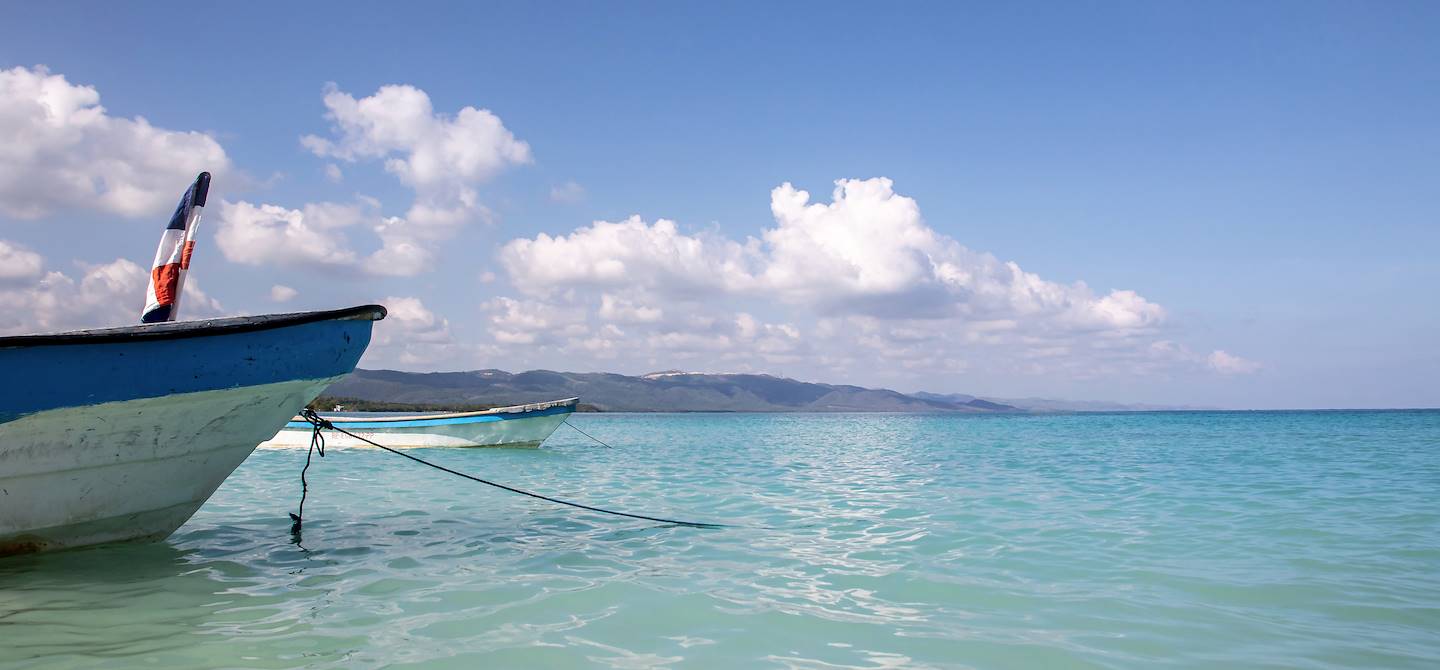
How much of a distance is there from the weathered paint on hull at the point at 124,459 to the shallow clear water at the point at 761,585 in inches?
12.0

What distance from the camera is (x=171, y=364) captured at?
6359 mm

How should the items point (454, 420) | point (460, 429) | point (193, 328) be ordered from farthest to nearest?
point (460, 429)
point (454, 420)
point (193, 328)

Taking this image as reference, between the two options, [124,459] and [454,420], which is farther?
[454,420]

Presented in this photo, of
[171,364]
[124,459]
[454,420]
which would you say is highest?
[171,364]

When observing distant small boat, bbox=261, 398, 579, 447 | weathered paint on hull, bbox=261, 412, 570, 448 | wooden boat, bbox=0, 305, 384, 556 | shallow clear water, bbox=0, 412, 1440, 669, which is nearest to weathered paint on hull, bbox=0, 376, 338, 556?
wooden boat, bbox=0, 305, 384, 556

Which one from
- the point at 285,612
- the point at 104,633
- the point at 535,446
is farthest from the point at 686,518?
the point at 535,446

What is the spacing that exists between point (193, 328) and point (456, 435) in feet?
65.0

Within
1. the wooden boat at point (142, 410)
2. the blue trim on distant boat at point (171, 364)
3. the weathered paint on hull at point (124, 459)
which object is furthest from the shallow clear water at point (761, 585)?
the blue trim on distant boat at point (171, 364)

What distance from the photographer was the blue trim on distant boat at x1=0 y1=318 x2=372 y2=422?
5.85 meters

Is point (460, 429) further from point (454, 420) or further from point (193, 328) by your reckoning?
point (193, 328)

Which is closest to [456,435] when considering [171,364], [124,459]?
[124,459]

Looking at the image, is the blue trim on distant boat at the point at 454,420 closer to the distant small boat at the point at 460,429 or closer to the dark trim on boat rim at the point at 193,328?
the distant small boat at the point at 460,429

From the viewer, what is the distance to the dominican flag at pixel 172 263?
319 inches

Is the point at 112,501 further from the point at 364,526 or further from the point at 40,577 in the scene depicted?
the point at 364,526
